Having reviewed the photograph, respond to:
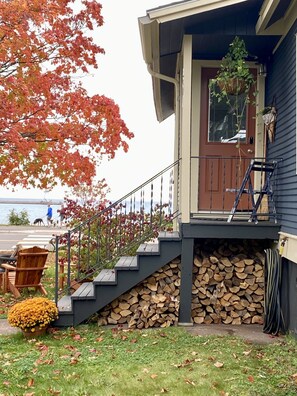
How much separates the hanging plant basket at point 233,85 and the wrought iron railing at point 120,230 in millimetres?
1284

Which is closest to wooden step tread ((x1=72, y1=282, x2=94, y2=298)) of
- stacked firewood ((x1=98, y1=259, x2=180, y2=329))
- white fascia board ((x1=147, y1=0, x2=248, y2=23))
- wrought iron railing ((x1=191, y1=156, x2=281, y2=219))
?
stacked firewood ((x1=98, y1=259, x2=180, y2=329))

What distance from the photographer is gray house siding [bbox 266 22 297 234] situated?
4.79m

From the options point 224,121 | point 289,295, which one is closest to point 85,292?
point 289,295

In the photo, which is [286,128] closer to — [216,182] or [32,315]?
[216,182]

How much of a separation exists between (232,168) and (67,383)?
4.08 m

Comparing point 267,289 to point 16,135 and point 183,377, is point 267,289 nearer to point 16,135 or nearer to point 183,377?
point 183,377

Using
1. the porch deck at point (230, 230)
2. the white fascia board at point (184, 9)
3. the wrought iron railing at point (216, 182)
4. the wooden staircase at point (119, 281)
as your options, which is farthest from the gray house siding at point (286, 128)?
the wooden staircase at point (119, 281)

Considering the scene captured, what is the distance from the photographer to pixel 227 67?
5527 millimetres

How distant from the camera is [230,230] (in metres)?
5.23

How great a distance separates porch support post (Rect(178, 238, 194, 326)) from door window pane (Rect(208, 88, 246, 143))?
76.7 inches

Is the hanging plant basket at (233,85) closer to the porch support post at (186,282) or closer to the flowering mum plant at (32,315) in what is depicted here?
the porch support post at (186,282)

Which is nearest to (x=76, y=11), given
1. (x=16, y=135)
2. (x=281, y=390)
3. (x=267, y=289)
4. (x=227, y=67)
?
(x=16, y=135)

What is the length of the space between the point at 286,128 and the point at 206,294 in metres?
2.46

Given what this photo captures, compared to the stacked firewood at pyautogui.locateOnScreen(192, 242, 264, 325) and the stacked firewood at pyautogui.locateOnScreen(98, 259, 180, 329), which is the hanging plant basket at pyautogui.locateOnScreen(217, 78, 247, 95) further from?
the stacked firewood at pyautogui.locateOnScreen(98, 259, 180, 329)
